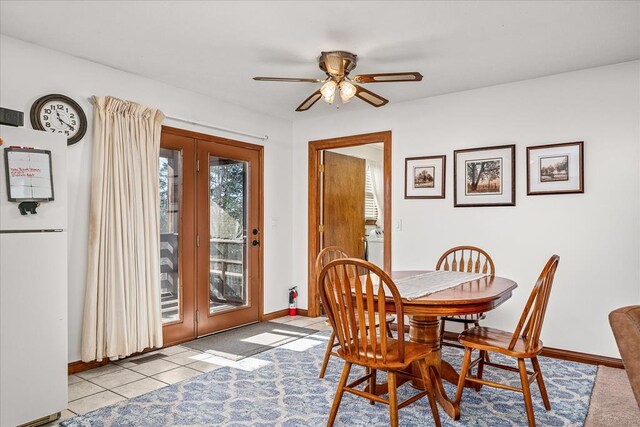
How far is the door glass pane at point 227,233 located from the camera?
4.28 m

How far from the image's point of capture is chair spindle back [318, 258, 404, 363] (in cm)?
206

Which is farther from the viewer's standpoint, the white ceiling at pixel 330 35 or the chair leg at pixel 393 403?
the white ceiling at pixel 330 35

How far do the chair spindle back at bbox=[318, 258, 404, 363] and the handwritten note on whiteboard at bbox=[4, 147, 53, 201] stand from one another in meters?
1.60

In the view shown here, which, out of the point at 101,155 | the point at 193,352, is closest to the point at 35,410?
the point at 193,352

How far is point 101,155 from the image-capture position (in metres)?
3.18

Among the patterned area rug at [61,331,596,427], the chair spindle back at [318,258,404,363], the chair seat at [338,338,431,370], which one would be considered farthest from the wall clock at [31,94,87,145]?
the chair seat at [338,338,431,370]

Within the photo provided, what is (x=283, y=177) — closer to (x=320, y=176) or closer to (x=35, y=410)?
(x=320, y=176)

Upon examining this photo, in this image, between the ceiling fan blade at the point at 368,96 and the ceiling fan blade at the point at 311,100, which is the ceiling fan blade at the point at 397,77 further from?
the ceiling fan blade at the point at 311,100

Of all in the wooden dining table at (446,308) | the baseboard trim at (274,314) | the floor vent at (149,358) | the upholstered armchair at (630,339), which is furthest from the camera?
the baseboard trim at (274,314)

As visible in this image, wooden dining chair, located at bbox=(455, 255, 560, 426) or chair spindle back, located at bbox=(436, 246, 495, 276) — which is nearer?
wooden dining chair, located at bbox=(455, 255, 560, 426)

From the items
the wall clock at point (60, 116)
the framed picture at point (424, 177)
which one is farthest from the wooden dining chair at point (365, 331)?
the wall clock at point (60, 116)

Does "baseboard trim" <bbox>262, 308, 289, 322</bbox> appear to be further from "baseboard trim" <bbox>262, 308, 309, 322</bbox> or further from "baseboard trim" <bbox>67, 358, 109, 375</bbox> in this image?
"baseboard trim" <bbox>67, 358, 109, 375</bbox>

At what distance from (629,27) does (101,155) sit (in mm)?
3694

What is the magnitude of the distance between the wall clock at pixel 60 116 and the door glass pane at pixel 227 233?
1.29m
